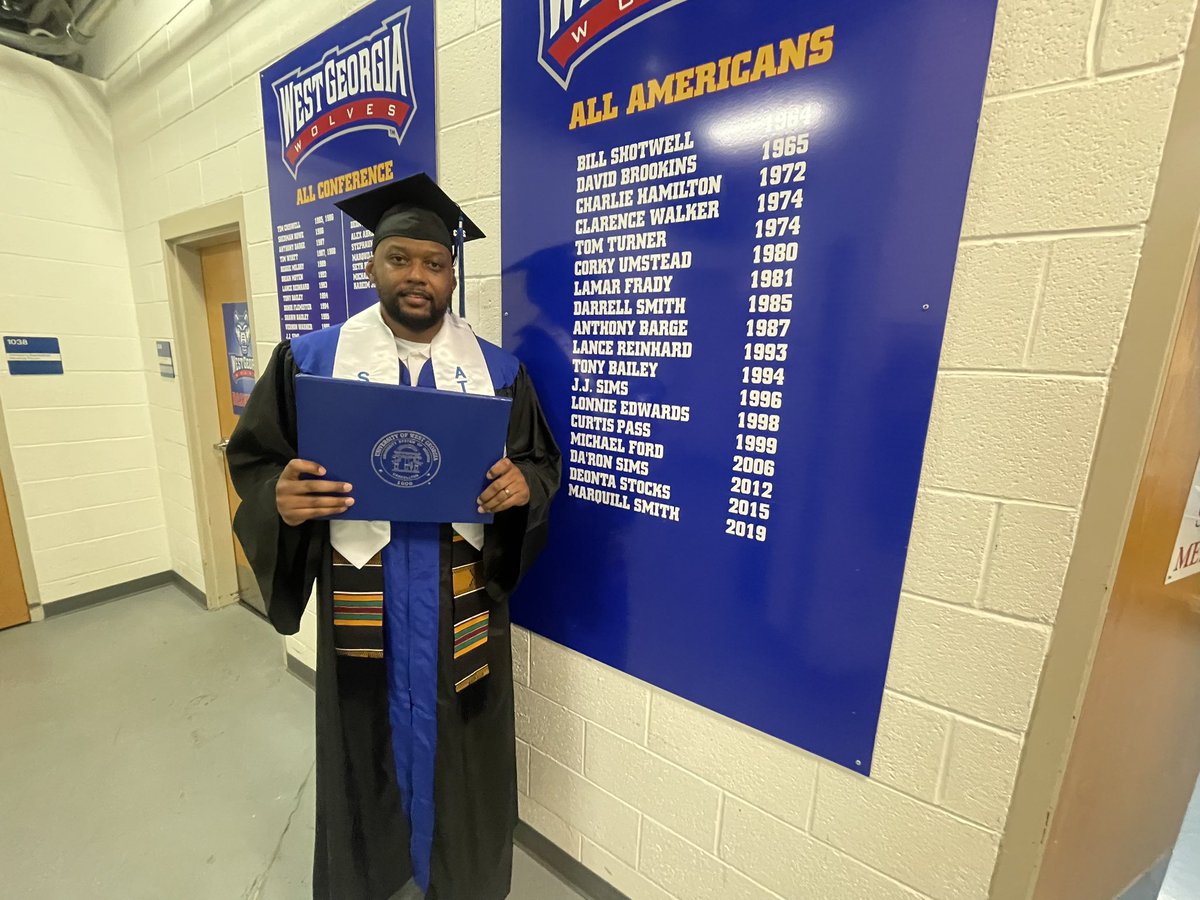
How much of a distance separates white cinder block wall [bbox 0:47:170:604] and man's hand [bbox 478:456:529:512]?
3.01m

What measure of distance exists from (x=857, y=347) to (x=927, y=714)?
0.64 m

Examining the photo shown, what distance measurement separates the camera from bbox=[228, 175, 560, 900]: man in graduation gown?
104 centimetres

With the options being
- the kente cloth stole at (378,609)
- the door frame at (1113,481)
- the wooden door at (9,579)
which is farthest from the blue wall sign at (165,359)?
the door frame at (1113,481)

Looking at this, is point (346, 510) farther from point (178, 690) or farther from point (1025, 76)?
point (178, 690)

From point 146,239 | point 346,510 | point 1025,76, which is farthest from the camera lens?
point 146,239

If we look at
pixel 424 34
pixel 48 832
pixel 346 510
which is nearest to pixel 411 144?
pixel 424 34

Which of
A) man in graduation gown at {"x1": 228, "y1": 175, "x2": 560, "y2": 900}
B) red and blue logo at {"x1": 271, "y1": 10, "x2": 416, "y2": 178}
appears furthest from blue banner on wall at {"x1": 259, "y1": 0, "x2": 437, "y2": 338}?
man in graduation gown at {"x1": 228, "y1": 175, "x2": 560, "y2": 900}

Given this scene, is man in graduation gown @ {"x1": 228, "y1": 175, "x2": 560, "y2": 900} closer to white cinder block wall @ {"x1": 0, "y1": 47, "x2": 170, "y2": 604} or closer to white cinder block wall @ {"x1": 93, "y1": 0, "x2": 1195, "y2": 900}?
white cinder block wall @ {"x1": 93, "y1": 0, "x2": 1195, "y2": 900}

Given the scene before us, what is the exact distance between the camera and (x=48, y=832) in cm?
153

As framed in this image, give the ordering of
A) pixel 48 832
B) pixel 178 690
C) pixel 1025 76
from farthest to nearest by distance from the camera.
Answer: pixel 178 690 < pixel 48 832 < pixel 1025 76

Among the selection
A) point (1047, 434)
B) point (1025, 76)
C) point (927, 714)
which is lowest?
point (927, 714)

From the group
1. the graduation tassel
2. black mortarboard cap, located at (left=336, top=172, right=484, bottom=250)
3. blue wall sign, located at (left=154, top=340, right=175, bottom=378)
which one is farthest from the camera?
blue wall sign, located at (left=154, top=340, right=175, bottom=378)

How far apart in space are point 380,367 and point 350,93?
1.03 meters

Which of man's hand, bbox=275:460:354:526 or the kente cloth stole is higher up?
man's hand, bbox=275:460:354:526
